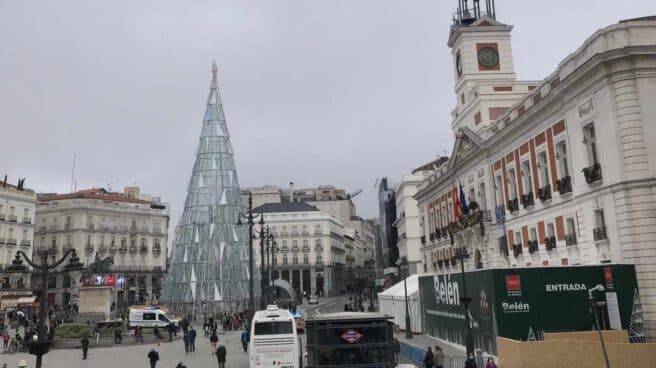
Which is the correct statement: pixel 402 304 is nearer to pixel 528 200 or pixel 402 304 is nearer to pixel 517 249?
pixel 517 249

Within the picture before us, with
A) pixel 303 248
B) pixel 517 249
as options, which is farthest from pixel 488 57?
pixel 303 248

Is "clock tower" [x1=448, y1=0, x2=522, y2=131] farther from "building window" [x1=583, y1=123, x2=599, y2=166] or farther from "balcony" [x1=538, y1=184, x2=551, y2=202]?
"building window" [x1=583, y1=123, x2=599, y2=166]

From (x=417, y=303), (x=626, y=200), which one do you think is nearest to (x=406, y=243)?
(x=417, y=303)

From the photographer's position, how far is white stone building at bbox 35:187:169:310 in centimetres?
7794

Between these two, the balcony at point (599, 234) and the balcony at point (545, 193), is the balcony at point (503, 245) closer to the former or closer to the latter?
the balcony at point (545, 193)

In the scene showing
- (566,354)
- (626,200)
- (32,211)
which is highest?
(32,211)

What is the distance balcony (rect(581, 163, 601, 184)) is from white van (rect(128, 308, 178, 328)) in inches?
1244

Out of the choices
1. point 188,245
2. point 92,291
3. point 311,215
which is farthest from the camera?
point 311,215

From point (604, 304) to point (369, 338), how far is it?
10.7 metres

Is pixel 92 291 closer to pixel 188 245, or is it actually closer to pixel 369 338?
pixel 188 245

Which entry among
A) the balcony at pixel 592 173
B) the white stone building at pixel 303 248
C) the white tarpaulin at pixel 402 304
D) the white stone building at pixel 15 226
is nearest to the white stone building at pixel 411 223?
the white tarpaulin at pixel 402 304

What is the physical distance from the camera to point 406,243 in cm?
7219

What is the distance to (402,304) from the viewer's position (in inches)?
1512

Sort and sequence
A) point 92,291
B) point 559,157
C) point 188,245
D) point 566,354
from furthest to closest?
1. point 188,245
2. point 92,291
3. point 559,157
4. point 566,354
